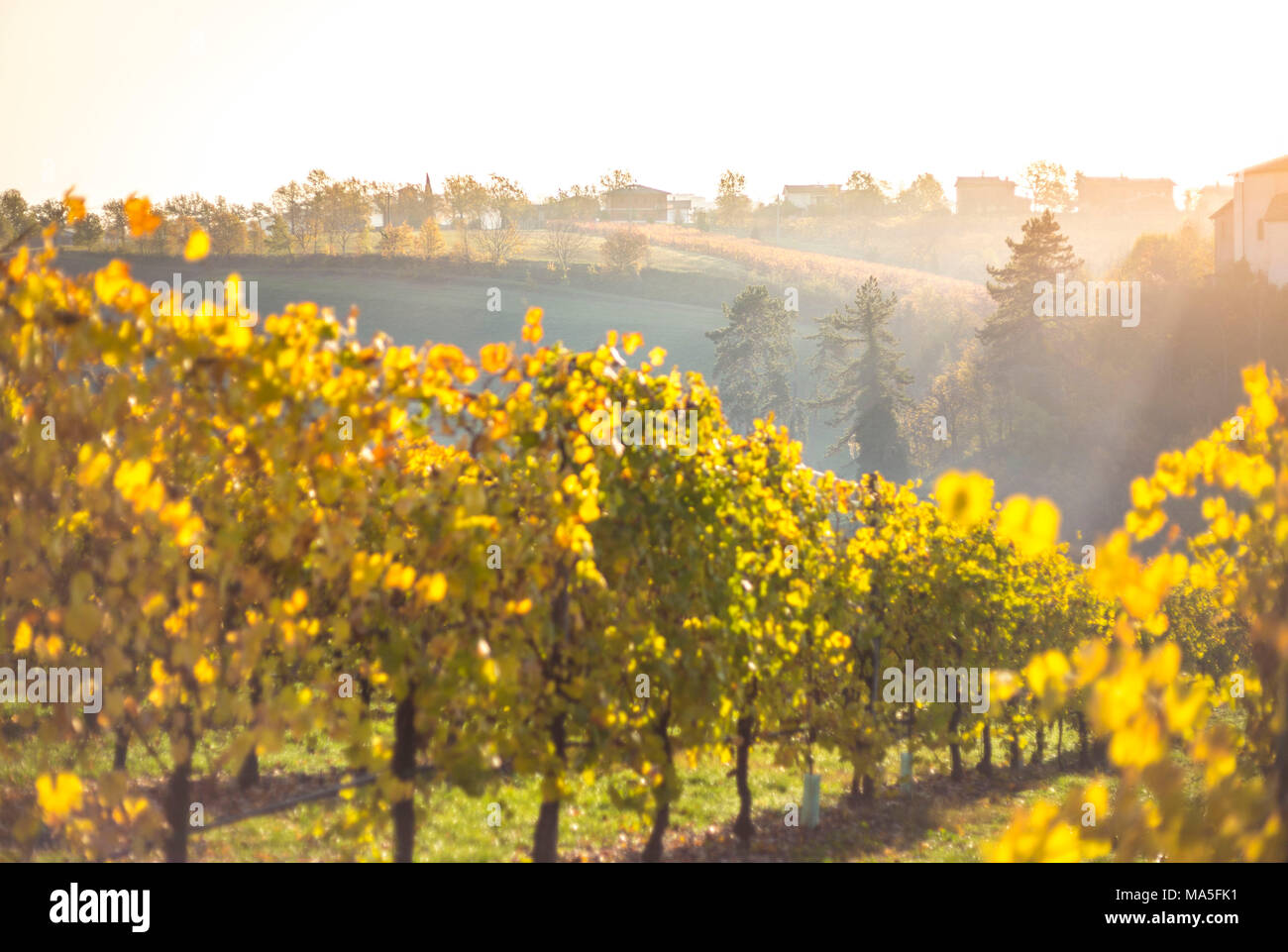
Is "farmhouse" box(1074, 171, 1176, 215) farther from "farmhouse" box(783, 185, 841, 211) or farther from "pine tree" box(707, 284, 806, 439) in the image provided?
"pine tree" box(707, 284, 806, 439)

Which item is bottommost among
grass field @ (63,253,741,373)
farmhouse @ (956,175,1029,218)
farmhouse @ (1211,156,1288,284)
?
grass field @ (63,253,741,373)

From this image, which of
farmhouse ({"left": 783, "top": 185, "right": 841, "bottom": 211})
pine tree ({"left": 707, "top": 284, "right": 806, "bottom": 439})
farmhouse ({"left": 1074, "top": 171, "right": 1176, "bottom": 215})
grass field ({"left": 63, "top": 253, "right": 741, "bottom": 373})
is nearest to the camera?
pine tree ({"left": 707, "top": 284, "right": 806, "bottom": 439})

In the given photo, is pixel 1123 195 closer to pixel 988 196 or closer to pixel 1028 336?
pixel 988 196

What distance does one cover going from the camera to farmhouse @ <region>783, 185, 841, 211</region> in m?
157

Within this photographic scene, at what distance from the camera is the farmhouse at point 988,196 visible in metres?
158

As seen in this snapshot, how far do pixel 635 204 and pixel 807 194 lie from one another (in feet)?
109

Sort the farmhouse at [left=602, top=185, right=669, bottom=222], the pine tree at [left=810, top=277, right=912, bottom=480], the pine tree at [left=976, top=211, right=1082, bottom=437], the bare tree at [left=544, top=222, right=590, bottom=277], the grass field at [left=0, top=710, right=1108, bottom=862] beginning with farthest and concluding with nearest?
the farmhouse at [left=602, top=185, right=669, bottom=222], the bare tree at [left=544, top=222, right=590, bottom=277], the pine tree at [left=976, top=211, right=1082, bottom=437], the pine tree at [left=810, top=277, right=912, bottom=480], the grass field at [left=0, top=710, right=1108, bottom=862]

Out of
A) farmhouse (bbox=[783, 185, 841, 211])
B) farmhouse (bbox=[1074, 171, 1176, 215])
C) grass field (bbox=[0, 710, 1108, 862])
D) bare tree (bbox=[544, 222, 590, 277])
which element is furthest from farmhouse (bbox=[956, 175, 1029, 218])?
grass field (bbox=[0, 710, 1108, 862])

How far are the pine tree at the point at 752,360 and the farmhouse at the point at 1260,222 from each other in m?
30.1

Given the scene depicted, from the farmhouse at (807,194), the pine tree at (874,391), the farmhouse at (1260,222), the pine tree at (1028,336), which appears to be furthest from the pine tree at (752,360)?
the farmhouse at (807,194)

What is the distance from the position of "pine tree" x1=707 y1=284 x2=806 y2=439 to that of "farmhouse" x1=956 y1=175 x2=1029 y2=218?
332ft

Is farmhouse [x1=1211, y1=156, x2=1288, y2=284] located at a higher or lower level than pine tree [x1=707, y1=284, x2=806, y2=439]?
higher

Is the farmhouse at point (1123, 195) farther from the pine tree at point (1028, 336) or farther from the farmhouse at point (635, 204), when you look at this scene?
the pine tree at point (1028, 336)
